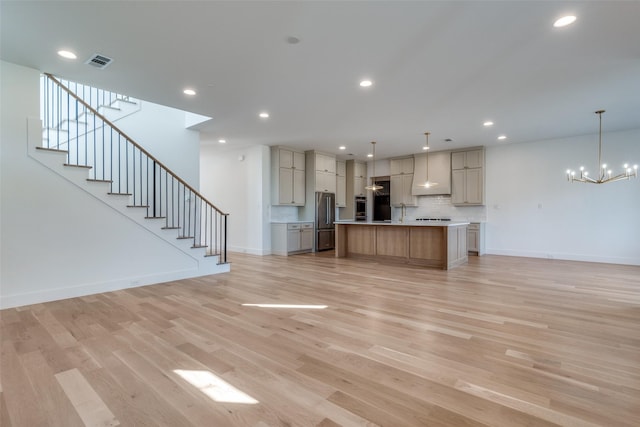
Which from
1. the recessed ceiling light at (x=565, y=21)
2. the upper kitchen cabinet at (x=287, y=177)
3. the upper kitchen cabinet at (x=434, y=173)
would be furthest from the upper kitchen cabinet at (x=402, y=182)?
the recessed ceiling light at (x=565, y=21)

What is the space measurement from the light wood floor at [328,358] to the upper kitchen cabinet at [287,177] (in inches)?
157

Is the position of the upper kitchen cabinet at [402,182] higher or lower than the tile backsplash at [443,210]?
higher

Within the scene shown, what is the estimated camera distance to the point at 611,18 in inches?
102

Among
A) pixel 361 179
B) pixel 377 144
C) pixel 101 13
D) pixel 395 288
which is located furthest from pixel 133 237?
pixel 361 179

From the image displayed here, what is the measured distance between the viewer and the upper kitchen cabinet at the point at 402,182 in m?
8.98

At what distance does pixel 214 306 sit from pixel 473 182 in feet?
23.6

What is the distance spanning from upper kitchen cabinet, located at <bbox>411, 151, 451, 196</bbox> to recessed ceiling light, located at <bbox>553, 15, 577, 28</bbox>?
572cm

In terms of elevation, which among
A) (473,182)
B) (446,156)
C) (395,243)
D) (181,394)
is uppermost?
(446,156)

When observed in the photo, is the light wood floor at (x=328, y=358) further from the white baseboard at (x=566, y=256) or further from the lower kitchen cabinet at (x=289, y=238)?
the lower kitchen cabinet at (x=289, y=238)

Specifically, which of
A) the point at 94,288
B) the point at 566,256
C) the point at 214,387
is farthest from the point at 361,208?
the point at 214,387

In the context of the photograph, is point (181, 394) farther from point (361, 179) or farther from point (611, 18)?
point (361, 179)

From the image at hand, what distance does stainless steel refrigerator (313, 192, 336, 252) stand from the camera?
8461 mm

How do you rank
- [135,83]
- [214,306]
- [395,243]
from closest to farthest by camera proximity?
[214,306] → [135,83] → [395,243]


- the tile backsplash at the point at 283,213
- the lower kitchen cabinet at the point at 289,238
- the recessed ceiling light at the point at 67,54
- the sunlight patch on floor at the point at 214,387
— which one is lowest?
the sunlight patch on floor at the point at 214,387
